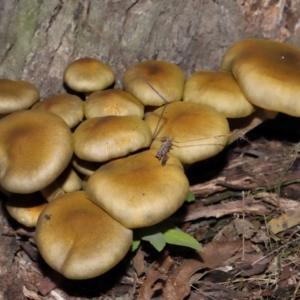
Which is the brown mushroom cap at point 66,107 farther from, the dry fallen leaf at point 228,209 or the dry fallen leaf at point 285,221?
the dry fallen leaf at point 285,221

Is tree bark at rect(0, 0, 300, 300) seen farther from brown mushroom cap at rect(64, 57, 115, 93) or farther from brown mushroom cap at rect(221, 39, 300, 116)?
brown mushroom cap at rect(221, 39, 300, 116)

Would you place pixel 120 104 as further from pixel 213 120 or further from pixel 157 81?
pixel 213 120

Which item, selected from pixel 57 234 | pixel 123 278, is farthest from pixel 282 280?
pixel 57 234

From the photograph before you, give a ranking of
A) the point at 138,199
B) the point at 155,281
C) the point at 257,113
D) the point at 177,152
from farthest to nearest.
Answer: the point at 257,113 < the point at 155,281 < the point at 177,152 < the point at 138,199

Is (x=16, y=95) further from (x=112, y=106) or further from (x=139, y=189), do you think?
(x=139, y=189)

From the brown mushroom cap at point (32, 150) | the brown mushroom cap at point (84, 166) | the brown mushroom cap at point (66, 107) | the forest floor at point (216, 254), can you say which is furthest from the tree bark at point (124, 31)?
the forest floor at point (216, 254)
